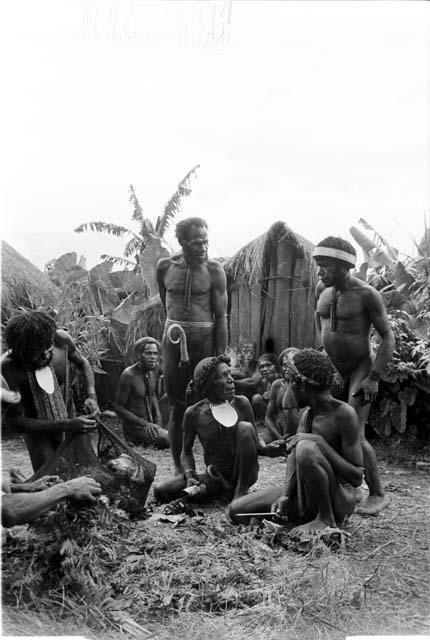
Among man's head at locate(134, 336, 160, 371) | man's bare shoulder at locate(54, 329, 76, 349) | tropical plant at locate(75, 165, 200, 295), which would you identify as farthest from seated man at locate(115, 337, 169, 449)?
man's bare shoulder at locate(54, 329, 76, 349)

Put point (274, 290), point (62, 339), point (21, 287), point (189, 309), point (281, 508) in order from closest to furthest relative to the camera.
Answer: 1. point (281, 508)
2. point (62, 339)
3. point (189, 309)
4. point (274, 290)
5. point (21, 287)

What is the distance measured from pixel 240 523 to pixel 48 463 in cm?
127

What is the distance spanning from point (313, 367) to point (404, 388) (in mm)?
2742

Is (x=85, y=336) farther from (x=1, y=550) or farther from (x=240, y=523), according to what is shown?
(x=1, y=550)

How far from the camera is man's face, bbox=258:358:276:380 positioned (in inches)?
239

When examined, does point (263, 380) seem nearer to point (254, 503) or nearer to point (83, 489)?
point (254, 503)

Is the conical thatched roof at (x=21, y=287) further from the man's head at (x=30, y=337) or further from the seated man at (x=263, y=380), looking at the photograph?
the man's head at (x=30, y=337)

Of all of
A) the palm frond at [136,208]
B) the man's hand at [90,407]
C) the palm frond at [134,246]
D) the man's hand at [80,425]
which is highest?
the palm frond at [136,208]

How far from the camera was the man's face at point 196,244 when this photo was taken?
4676mm

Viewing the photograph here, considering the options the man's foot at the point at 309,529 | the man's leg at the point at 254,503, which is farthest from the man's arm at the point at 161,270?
the man's foot at the point at 309,529

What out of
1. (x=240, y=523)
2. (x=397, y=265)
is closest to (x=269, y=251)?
(x=397, y=265)

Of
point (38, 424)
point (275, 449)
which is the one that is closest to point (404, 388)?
point (275, 449)

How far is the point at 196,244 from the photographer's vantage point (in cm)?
471

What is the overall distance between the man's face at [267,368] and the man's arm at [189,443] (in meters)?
1.46
